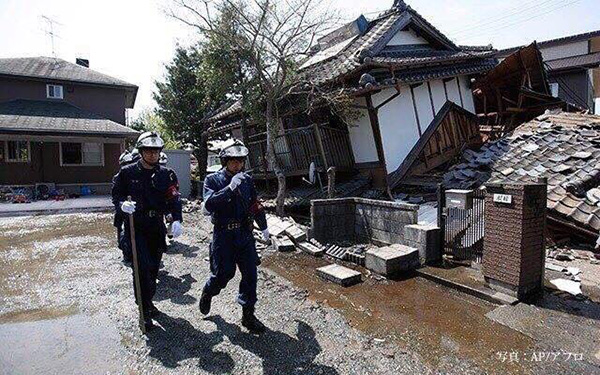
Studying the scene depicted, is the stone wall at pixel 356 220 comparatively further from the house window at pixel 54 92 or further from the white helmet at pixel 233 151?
the house window at pixel 54 92

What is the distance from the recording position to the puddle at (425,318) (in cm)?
318

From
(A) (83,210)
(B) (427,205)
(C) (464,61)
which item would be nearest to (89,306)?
(B) (427,205)

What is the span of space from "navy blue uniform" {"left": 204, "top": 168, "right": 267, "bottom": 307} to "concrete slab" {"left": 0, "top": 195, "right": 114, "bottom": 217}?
10592mm

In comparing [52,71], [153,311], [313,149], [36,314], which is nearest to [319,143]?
[313,149]

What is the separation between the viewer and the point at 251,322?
142 inches

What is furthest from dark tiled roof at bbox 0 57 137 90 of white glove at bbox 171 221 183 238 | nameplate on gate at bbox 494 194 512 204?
nameplate on gate at bbox 494 194 512 204

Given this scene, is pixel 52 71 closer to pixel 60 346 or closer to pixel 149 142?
pixel 149 142

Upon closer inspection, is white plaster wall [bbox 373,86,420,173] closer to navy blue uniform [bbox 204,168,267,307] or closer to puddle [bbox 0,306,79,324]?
navy blue uniform [bbox 204,168,267,307]

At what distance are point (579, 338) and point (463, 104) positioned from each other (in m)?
11.3

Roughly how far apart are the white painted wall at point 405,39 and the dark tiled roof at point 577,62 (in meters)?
15.0

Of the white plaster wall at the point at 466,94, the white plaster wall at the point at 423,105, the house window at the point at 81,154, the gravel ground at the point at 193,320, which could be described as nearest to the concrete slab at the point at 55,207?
the house window at the point at 81,154

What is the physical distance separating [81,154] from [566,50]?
32234 mm

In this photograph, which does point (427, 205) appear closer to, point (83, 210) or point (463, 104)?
point (463, 104)

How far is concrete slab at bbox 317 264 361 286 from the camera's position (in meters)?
4.95
